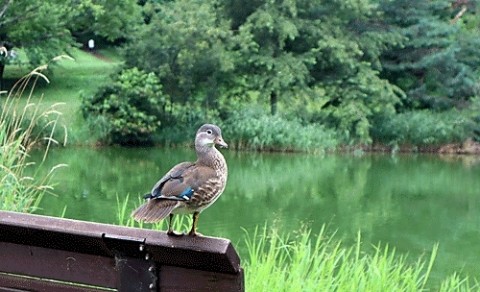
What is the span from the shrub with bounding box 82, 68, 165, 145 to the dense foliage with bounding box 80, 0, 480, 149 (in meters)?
0.48

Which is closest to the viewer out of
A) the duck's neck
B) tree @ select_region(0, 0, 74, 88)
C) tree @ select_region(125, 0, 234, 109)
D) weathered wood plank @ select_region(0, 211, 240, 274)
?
weathered wood plank @ select_region(0, 211, 240, 274)

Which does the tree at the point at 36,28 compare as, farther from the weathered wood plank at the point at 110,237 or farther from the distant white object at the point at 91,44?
the weathered wood plank at the point at 110,237

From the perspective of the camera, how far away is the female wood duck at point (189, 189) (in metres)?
1.75

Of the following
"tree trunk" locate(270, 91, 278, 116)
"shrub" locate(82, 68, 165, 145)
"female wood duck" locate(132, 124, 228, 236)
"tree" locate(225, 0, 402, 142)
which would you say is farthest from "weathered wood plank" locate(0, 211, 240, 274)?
"tree trunk" locate(270, 91, 278, 116)

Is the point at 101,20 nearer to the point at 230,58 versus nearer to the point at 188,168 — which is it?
the point at 230,58

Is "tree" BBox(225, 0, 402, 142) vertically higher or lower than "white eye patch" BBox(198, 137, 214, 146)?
higher

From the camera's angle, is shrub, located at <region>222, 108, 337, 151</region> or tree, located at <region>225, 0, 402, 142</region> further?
tree, located at <region>225, 0, 402, 142</region>

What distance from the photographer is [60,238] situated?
57.4 inches

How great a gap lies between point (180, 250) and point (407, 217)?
9664 millimetres

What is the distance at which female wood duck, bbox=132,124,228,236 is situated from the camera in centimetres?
175

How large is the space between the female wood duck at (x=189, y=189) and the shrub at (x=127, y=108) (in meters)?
15.6

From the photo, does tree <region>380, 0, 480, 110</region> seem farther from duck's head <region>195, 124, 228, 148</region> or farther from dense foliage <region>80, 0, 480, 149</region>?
duck's head <region>195, 124, 228, 148</region>

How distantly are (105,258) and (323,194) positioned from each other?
11036mm

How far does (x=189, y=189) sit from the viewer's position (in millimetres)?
1785
